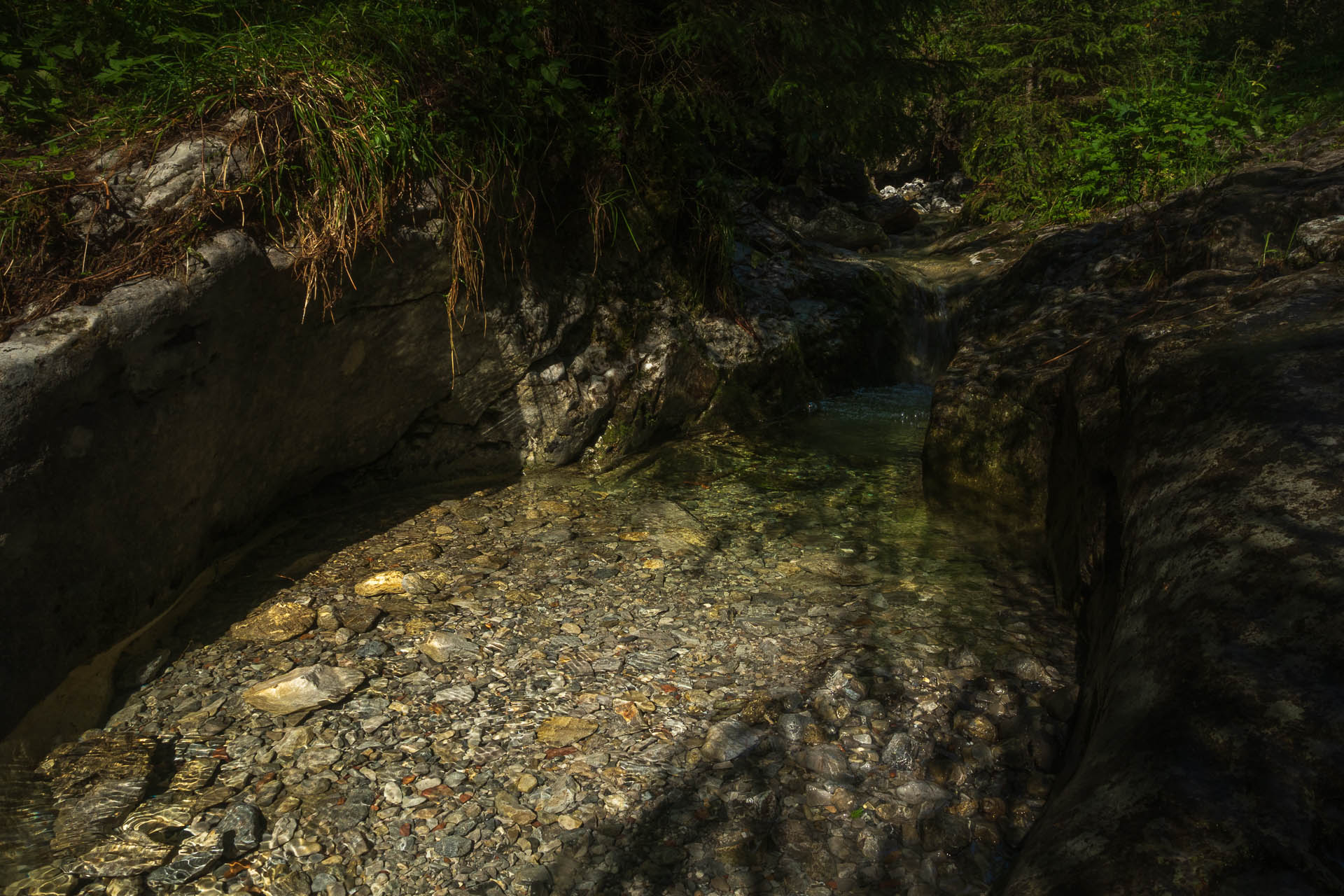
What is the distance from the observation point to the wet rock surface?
7.14 ft

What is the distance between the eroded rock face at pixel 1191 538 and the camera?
146 centimetres

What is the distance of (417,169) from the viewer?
4020 millimetres

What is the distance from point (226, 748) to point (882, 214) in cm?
1371

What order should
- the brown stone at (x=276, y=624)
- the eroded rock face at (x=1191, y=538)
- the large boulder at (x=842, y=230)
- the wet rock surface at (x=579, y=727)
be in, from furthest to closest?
1. the large boulder at (x=842, y=230)
2. the brown stone at (x=276, y=624)
3. the wet rock surface at (x=579, y=727)
4. the eroded rock face at (x=1191, y=538)

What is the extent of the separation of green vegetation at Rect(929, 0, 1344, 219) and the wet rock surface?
7.96 meters

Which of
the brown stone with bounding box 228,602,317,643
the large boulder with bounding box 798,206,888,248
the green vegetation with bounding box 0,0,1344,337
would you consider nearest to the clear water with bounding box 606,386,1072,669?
the green vegetation with bounding box 0,0,1344,337

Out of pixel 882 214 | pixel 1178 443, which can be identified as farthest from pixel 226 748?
pixel 882 214

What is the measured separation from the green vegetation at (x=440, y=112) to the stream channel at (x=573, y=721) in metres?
1.36

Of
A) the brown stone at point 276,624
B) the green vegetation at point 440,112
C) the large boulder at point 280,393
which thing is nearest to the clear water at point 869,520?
the large boulder at point 280,393

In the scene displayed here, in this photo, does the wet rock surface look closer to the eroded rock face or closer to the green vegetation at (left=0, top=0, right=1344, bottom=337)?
the eroded rock face

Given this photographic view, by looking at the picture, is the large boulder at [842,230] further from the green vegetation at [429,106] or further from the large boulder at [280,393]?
the green vegetation at [429,106]

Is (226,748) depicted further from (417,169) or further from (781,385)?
(781,385)

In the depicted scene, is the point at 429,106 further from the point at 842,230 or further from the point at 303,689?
the point at 842,230

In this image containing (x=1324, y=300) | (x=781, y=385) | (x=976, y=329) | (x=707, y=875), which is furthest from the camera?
(x=781, y=385)
